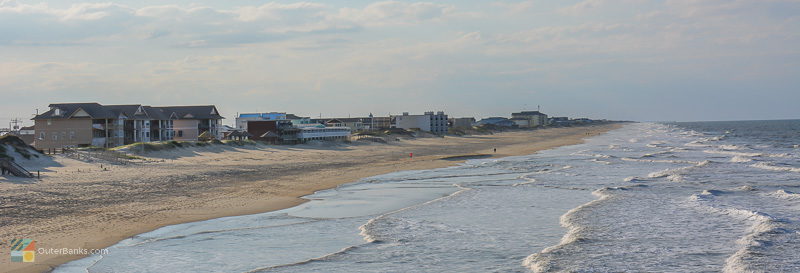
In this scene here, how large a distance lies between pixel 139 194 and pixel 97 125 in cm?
3987

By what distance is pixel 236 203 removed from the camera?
81.2ft

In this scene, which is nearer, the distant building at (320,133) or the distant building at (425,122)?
the distant building at (320,133)

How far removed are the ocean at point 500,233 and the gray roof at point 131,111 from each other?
41473mm

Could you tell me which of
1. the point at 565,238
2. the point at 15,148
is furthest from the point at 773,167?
the point at 15,148

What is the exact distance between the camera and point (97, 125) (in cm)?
6112

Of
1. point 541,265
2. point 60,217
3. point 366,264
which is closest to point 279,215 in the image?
point 60,217

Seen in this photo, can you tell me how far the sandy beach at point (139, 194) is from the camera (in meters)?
17.5

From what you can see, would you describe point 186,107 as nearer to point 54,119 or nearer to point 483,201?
point 54,119

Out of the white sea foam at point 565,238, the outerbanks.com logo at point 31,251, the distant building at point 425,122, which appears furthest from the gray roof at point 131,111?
the distant building at point 425,122

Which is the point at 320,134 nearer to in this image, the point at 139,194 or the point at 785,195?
the point at 139,194

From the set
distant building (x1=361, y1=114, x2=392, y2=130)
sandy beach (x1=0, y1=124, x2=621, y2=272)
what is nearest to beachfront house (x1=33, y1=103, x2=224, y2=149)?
sandy beach (x1=0, y1=124, x2=621, y2=272)

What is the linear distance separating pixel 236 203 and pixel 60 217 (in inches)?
261

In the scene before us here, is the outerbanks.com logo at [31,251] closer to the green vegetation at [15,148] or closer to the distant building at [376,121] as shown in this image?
the green vegetation at [15,148]

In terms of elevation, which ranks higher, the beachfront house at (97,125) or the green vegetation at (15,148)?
the beachfront house at (97,125)
